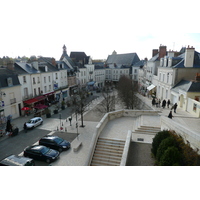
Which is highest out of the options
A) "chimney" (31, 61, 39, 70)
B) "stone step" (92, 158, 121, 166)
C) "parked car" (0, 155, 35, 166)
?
"chimney" (31, 61, 39, 70)

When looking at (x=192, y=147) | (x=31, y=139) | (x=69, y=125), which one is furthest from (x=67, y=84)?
(x=192, y=147)

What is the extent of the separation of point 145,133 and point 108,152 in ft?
11.6

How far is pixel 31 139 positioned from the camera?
15.8m

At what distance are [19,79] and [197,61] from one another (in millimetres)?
23807

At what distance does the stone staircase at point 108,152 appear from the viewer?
375 inches

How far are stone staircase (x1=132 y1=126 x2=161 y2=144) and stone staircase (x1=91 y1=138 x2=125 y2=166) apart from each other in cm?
139

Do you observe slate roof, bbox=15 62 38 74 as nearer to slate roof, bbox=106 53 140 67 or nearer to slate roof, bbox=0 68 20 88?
slate roof, bbox=0 68 20 88

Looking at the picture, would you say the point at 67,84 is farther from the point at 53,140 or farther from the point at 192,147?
the point at 192,147

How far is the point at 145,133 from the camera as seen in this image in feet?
39.4

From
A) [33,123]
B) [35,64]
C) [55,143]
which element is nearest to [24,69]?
[35,64]

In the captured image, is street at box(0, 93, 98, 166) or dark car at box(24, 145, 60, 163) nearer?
dark car at box(24, 145, 60, 163)

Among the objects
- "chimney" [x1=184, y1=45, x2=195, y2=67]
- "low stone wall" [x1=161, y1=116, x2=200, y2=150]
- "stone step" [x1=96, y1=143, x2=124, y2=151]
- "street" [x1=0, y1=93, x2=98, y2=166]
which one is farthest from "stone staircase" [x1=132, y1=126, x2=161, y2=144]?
"chimney" [x1=184, y1=45, x2=195, y2=67]

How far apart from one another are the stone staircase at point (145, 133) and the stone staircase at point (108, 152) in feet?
4.57

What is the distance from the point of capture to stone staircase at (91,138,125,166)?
952 cm
